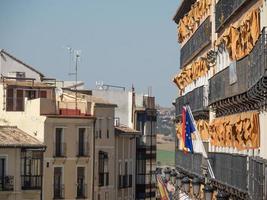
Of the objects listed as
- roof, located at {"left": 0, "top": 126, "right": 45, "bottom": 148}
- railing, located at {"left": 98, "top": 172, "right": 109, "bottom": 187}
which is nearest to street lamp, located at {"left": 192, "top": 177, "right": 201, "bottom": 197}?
roof, located at {"left": 0, "top": 126, "right": 45, "bottom": 148}

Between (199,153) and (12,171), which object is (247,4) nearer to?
(199,153)

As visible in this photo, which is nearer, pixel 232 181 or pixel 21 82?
pixel 232 181

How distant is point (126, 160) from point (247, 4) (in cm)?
3614

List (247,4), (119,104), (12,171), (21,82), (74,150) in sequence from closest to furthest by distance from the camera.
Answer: (247,4) → (12,171) → (74,150) → (21,82) → (119,104)

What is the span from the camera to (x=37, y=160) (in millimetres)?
55656

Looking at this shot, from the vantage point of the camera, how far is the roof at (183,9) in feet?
186

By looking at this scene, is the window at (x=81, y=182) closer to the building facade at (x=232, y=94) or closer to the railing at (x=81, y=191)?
the railing at (x=81, y=191)

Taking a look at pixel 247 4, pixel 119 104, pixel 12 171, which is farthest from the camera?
pixel 119 104

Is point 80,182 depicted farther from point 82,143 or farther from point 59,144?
point 59,144

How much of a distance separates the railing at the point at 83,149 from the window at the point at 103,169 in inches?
72.7

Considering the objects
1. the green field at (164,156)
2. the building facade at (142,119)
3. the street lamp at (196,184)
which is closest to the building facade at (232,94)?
the street lamp at (196,184)

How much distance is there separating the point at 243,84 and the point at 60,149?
1143 inches

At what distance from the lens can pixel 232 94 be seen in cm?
3225

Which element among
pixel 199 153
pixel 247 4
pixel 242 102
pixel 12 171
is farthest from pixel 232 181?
pixel 12 171
